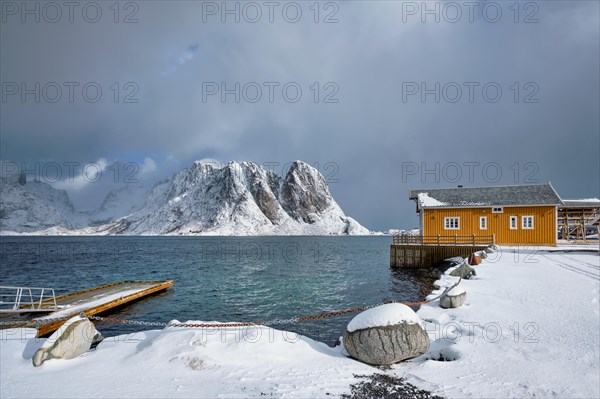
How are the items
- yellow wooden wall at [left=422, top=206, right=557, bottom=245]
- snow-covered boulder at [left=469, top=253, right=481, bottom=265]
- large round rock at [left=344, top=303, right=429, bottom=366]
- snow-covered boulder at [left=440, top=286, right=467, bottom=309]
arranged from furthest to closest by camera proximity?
yellow wooden wall at [left=422, top=206, right=557, bottom=245] → snow-covered boulder at [left=469, top=253, right=481, bottom=265] → snow-covered boulder at [left=440, top=286, right=467, bottom=309] → large round rock at [left=344, top=303, right=429, bottom=366]

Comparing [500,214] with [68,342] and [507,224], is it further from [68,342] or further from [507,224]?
[68,342]

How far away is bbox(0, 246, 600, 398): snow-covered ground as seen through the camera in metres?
6.28

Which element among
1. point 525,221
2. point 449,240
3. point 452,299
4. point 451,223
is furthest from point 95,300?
point 525,221

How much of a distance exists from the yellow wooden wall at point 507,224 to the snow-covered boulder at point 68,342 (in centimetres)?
3250

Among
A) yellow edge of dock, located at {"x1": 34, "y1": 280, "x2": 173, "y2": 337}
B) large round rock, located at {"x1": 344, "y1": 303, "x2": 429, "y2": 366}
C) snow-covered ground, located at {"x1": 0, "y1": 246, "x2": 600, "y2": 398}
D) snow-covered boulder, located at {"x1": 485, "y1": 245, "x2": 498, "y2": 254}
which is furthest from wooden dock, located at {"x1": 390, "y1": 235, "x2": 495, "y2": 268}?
large round rock, located at {"x1": 344, "y1": 303, "x2": 429, "y2": 366}

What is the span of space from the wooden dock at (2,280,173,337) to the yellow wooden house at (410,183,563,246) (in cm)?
2646

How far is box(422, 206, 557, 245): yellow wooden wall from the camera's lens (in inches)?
1305

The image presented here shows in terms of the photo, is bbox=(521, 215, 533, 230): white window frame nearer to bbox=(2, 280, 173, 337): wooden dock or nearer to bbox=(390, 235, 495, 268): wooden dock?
bbox=(390, 235, 495, 268): wooden dock

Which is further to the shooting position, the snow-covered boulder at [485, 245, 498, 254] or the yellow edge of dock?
the snow-covered boulder at [485, 245, 498, 254]

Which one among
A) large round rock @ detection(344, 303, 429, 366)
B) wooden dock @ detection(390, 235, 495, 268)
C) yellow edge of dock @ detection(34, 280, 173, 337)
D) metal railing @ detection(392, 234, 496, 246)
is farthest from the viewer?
metal railing @ detection(392, 234, 496, 246)

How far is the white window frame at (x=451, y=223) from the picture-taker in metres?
34.8

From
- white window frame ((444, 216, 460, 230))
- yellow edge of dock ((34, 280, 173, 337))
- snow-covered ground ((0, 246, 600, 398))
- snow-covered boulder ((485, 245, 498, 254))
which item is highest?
white window frame ((444, 216, 460, 230))

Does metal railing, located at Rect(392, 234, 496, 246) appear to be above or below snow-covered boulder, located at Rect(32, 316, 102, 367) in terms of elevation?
below

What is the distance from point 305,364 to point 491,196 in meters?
34.3
